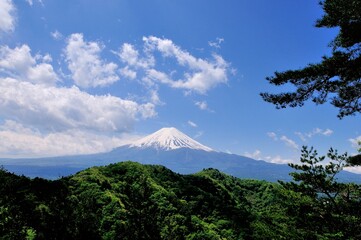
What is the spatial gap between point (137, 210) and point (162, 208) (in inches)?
835

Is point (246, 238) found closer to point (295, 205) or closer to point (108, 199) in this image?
point (108, 199)

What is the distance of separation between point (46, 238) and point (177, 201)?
3148 centimetres

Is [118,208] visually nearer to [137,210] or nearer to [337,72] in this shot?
[137,210]

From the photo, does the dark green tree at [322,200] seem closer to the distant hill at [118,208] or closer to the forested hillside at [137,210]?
the forested hillside at [137,210]

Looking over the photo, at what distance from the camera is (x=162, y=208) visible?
178ft

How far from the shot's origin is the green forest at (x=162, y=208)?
12586 mm

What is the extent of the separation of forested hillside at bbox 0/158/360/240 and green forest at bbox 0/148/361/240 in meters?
0.05

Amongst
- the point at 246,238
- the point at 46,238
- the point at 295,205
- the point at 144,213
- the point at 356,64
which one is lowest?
the point at 246,238

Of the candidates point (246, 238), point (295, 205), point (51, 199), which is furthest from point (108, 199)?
point (295, 205)

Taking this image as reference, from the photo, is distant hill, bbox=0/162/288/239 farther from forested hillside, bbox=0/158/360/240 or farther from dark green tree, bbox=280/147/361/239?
dark green tree, bbox=280/147/361/239

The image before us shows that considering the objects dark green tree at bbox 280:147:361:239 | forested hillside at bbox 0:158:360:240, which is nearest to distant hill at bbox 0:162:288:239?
forested hillside at bbox 0:158:360:240

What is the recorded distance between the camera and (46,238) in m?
29.9

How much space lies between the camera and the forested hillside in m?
16.4

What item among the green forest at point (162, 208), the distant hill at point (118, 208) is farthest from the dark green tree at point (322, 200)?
the distant hill at point (118, 208)
